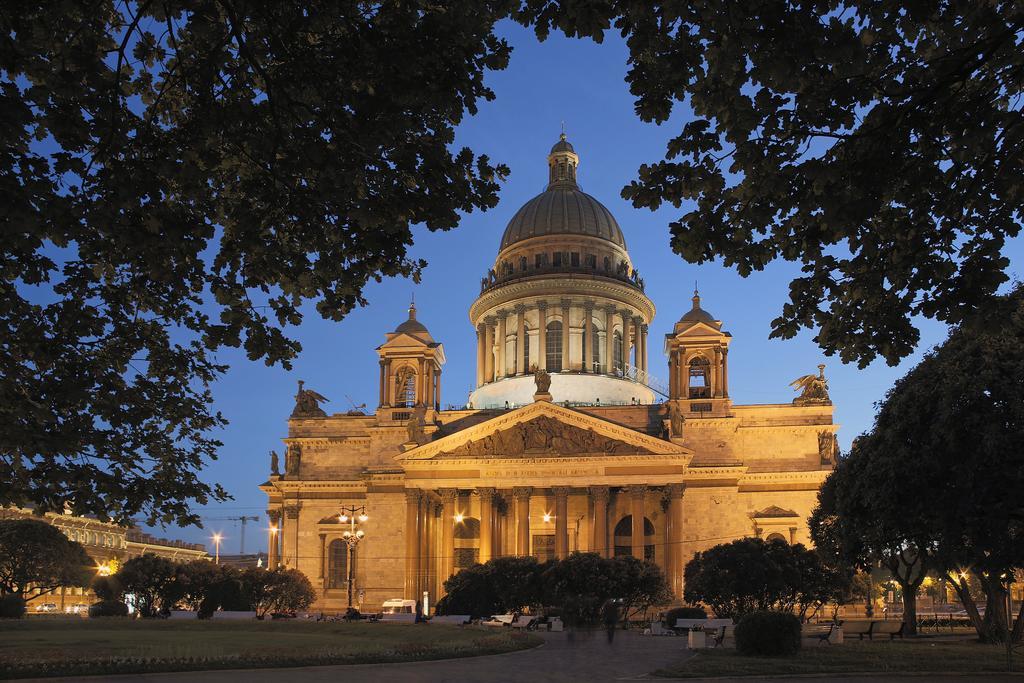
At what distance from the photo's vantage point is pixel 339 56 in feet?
34.1

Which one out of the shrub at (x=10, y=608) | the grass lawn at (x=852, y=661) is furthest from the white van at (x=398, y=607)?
the grass lawn at (x=852, y=661)

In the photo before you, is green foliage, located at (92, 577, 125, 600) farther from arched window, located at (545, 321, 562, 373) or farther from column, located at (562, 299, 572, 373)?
column, located at (562, 299, 572, 373)

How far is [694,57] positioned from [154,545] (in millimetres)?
148866

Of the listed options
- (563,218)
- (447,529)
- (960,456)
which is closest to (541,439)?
(447,529)

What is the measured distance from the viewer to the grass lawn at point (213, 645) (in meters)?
21.5

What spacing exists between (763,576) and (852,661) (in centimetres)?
1869

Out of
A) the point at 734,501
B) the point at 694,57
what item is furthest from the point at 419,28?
the point at 734,501

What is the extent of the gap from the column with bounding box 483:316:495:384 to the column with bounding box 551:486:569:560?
21.8 metres

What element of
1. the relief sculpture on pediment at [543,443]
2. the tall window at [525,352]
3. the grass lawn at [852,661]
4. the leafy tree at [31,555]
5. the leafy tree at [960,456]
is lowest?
the grass lawn at [852,661]

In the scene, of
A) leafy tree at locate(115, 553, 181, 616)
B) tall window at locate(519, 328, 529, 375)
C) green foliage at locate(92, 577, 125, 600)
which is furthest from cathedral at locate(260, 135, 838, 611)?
green foliage at locate(92, 577, 125, 600)

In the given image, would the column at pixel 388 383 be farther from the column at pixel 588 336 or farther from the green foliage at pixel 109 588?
the green foliage at pixel 109 588

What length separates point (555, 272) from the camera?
81.4 meters

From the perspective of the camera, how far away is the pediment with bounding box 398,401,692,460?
6253 centimetres

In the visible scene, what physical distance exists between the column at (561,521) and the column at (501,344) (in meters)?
20.2
